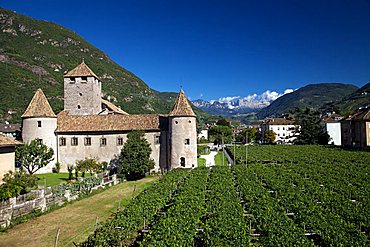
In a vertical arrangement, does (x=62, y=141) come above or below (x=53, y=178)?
above

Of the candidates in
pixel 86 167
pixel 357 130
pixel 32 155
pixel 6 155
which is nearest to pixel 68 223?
pixel 6 155

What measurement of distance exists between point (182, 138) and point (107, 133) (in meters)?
10.9

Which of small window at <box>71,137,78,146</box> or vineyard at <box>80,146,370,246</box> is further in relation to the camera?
small window at <box>71,137,78,146</box>

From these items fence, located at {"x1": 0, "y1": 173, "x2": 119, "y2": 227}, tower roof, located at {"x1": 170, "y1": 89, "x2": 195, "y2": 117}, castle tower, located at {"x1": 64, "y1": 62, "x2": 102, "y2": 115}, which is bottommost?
fence, located at {"x1": 0, "y1": 173, "x2": 119, "y2": 227}

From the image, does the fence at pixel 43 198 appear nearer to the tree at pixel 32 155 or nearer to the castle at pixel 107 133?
the tree at pixel 32 155

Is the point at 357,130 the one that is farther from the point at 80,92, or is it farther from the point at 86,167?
the point at 86,167

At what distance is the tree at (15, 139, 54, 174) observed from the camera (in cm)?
3459

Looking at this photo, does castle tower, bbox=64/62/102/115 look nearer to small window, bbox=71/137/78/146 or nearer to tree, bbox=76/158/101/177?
small window, bbox=71/137/78/146

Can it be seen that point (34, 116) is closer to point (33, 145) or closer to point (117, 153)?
point (33, 145)

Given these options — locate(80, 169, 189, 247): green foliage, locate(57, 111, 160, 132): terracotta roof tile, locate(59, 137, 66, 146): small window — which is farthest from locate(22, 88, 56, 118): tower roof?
locate(80, 169, 189, 247): green foliage

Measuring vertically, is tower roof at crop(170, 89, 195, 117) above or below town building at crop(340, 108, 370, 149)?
above

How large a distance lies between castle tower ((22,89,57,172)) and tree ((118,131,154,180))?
10678 mm

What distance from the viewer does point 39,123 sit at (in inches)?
1564

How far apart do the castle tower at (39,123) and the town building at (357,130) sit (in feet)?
197
